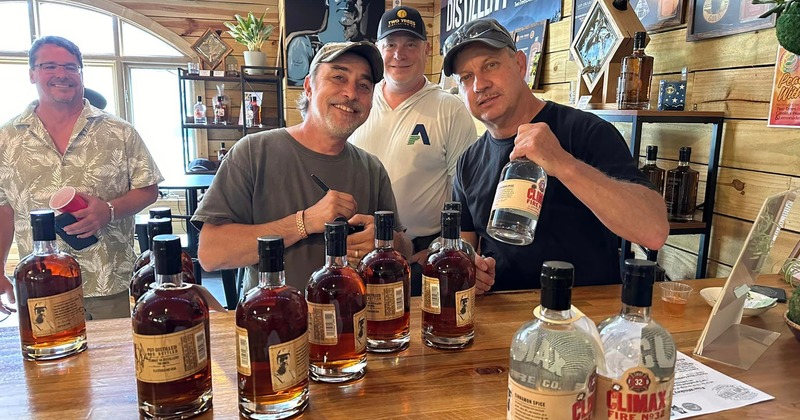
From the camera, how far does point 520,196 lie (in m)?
1.00

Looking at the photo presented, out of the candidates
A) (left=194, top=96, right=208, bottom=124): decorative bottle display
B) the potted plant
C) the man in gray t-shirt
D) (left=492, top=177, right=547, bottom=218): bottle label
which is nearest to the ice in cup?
(left=492, top=177, right=547, bottom=218): bottle label

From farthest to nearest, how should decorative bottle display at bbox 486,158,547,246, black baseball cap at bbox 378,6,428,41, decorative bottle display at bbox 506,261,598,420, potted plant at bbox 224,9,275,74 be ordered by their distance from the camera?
1. potted plant at bbox 224,9,275,74
2. black baseball cap at bbox 378,6,428,41
3. decorative bottle display at bbox 486,158,547,246
4. decorative bottle display at bbox 506,261,598,420

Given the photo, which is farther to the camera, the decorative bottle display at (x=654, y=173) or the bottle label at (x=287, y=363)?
the decorative bottle display at (x=654, y=173)

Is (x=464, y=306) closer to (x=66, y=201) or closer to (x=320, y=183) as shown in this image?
(x=320, y=183)

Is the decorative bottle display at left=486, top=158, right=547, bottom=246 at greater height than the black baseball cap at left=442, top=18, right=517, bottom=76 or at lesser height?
lesser

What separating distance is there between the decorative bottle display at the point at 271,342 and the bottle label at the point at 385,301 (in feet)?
0.64

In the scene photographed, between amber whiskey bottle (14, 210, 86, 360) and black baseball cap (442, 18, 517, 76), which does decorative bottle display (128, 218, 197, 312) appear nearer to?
amber whiskey bottle (14, 210, 86, 360)

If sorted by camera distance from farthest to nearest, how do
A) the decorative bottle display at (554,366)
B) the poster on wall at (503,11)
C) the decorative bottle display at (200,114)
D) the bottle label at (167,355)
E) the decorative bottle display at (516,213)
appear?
1. the decorative bottle display at (200,114)
2. the poster on wall at (503,11)
3. the decorative bottle display at (516,213)
4. the bottle label at (167,355)
5. the decorative bottle display at (554,366)

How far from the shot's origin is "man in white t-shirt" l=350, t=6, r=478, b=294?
226cm

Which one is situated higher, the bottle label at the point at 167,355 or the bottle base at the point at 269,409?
the bottle label at the point at 167,355

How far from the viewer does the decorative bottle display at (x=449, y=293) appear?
0.98m

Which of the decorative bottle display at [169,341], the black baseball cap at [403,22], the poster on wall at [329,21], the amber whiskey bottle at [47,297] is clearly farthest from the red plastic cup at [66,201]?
the poster on wall at [329,21]

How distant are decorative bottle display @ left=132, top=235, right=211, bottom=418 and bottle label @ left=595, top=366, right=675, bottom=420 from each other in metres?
0.53

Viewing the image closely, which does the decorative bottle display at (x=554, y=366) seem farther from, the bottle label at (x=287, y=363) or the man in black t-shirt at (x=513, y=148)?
the man in black t-shirt at (x=513, y=148)
